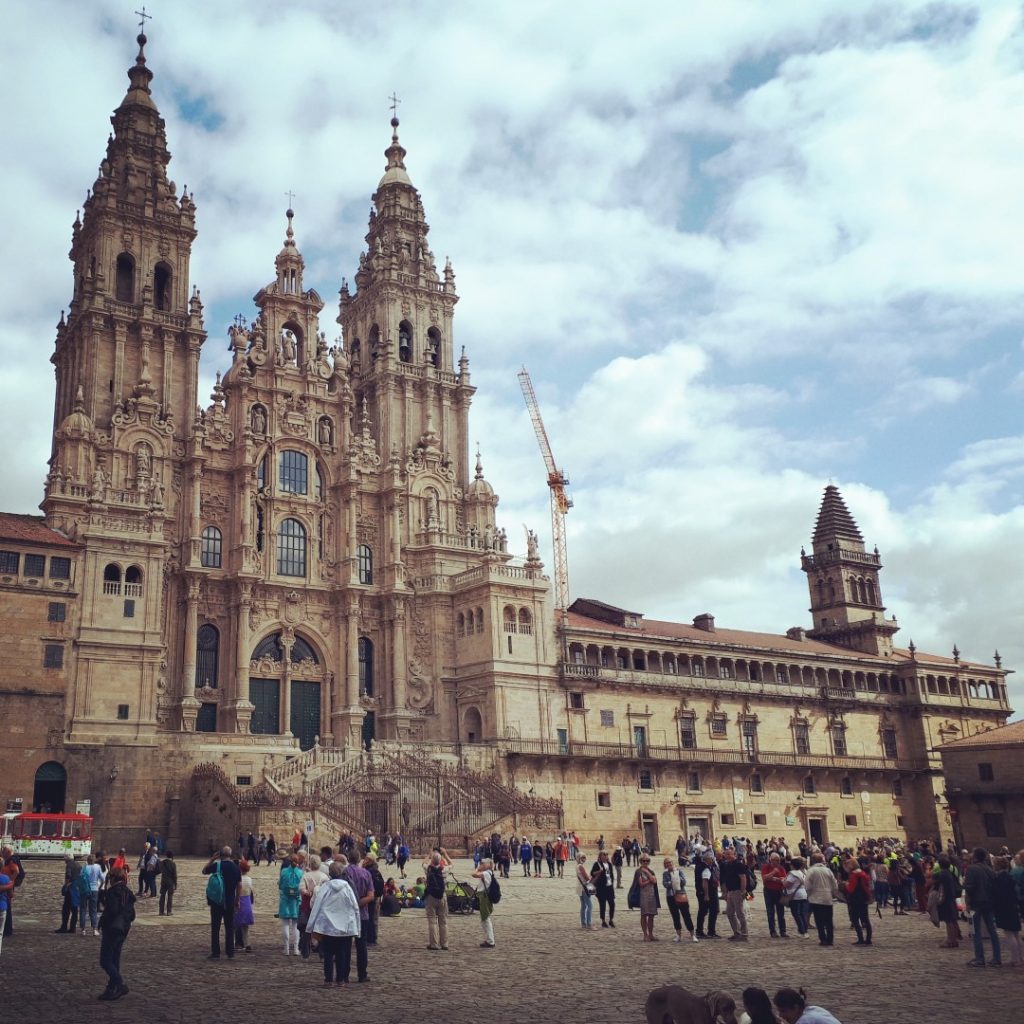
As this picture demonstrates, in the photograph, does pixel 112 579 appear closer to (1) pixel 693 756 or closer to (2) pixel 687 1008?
(1) pixel 693 756

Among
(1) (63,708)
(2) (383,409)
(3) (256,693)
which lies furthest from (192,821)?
(2) (383,409)

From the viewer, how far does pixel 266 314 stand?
68.1 metres

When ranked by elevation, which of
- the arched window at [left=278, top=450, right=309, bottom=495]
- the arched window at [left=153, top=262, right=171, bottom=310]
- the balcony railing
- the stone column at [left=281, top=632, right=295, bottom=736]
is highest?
the arched window at [left=153, top=262, right=171, bottom=310]

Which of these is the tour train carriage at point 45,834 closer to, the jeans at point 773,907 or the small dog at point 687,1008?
the jeans at point 773,907

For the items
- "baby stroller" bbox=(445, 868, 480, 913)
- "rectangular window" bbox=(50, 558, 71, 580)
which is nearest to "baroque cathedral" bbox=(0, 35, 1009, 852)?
"rectangular window" bbox=(50, 558, 71, 580)

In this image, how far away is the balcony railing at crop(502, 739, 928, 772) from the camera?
61.3 meters

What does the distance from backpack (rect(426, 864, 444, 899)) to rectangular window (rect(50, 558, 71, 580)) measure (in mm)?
34302

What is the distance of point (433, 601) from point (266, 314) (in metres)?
19.3

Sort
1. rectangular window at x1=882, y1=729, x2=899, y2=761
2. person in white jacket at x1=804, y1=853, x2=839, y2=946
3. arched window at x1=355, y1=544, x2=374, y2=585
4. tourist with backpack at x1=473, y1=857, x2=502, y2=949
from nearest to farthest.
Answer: tourist with backpack at x1=473, y1=857, x2=502, y2=949 → person in white jacket at x1=804, y1=853, x2=839, y2=946 → arched window at x1=355, y1=544, x2=374, y2=585 → rectangular window at x1=882, y1=729, x2=899, y2=761

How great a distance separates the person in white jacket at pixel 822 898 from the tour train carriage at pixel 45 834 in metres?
26.2

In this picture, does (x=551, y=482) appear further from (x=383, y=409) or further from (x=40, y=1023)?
(x=40, y=1023)

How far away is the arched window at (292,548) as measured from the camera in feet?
210

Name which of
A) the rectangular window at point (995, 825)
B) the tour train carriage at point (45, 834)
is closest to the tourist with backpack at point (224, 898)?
the tour train carriage at point (45, 834)

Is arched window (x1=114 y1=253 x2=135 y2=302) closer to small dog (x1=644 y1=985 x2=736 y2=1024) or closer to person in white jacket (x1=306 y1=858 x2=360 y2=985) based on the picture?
person in white jacket (x1=306 y1=858 x2=360 y2=985)
